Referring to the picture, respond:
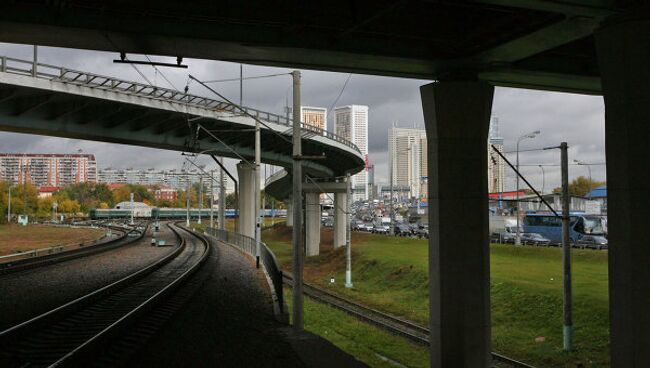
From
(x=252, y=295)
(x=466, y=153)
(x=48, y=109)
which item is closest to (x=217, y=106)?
(x=48, y=109)

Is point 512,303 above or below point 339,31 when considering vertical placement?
below

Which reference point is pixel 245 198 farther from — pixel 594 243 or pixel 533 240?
pixel 594 243

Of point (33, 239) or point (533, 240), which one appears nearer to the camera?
point (533, 240)

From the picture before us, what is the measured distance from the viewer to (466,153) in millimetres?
14336

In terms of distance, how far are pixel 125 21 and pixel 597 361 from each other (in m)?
17.5

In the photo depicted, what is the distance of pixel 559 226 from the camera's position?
185 ft

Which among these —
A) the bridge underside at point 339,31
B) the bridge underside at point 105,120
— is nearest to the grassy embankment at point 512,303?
the bridge underside at point 105,120

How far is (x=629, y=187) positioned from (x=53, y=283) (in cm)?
2212

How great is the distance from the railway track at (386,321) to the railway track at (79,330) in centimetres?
913

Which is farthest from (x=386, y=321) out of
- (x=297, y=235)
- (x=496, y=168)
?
(x=496, y=168)

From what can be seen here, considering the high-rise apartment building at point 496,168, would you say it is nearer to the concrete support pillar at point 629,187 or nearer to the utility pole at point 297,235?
the utility pole at point 297,235

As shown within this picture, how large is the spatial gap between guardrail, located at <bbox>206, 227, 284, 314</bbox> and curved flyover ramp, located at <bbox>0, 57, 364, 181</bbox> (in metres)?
5.27

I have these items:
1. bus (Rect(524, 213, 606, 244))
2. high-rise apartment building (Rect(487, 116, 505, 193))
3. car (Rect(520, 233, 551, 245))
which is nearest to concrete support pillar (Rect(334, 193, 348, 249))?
high-rise apartment building (Rect(487, 116, 505, 193))

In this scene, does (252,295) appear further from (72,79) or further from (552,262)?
(552,262)
